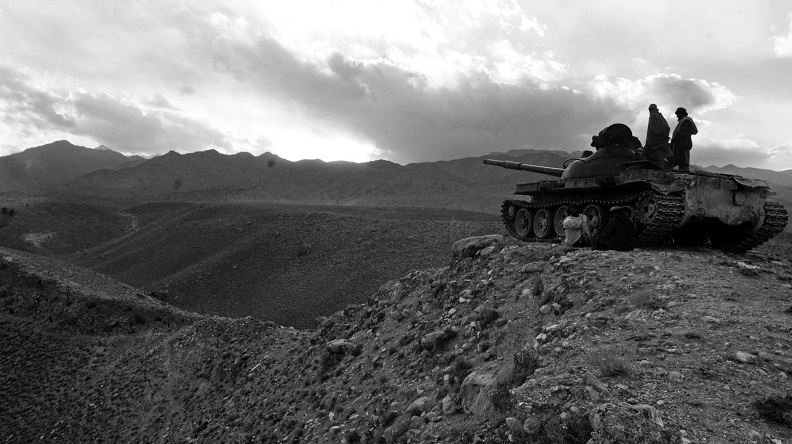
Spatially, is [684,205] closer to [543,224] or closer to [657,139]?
[657,139]

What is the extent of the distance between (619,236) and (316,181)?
3969 inches

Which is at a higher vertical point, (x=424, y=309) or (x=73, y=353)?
(x=424, y=309)

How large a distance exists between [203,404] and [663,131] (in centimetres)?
1351

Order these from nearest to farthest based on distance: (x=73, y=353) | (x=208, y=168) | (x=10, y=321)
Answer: (x=73, y=353)
(x=10, y=321)
(x=208, y=168)

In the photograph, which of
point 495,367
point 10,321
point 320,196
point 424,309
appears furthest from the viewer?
point 320,196

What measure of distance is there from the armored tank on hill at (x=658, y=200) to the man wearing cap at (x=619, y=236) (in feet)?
1.78

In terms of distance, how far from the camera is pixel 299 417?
971 cm

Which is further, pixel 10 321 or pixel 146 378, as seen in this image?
pixel 10 321

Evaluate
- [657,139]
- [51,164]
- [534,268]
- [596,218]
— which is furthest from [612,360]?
[51,164]

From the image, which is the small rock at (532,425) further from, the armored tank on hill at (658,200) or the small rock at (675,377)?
the armored tank on hill at (658,200)

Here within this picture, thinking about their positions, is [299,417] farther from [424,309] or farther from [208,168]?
[208,168]

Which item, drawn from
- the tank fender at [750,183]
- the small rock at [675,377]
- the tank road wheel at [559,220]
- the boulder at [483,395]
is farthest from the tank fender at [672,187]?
the small rock at [675,377]

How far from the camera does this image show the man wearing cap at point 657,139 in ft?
44.4

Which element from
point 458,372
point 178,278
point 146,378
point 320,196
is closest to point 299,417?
point 458,372
